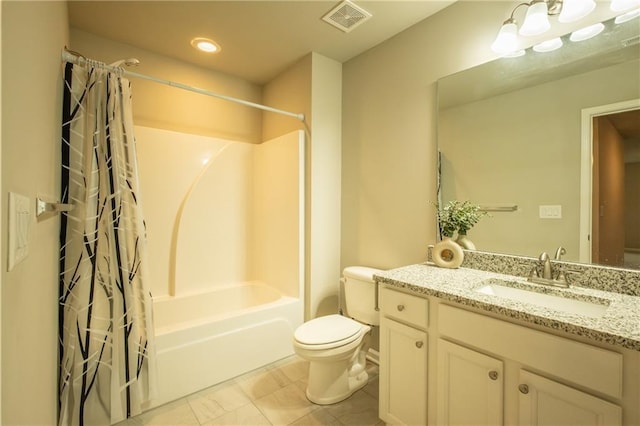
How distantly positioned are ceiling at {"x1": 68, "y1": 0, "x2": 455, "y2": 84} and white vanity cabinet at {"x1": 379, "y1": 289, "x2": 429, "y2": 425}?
1777 mm

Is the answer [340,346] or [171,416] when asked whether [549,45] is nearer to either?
[340,346]

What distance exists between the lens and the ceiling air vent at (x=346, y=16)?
70.2 inches

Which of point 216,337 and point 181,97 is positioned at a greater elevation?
point 181,97

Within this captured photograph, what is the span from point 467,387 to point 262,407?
3.96 feet

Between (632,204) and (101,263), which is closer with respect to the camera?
(632,204)

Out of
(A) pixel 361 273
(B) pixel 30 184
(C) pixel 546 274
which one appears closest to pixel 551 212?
(C) pixel 546 274

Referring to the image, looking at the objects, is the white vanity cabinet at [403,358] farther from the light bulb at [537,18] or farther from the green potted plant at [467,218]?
the light bulb at [537,18]

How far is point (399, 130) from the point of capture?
6.73 feet

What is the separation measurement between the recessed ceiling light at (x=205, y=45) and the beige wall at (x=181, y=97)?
33 centimetres

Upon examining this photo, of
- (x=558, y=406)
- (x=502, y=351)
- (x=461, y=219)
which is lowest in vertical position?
(x=558, y=406)

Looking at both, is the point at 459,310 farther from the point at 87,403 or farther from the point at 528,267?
the point at 87,403

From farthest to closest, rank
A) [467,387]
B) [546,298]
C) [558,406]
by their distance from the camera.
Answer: [546,298] → [467,387] → [558,406]

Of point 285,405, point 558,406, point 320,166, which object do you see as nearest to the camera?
point 558,406

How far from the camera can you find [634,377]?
81cm
